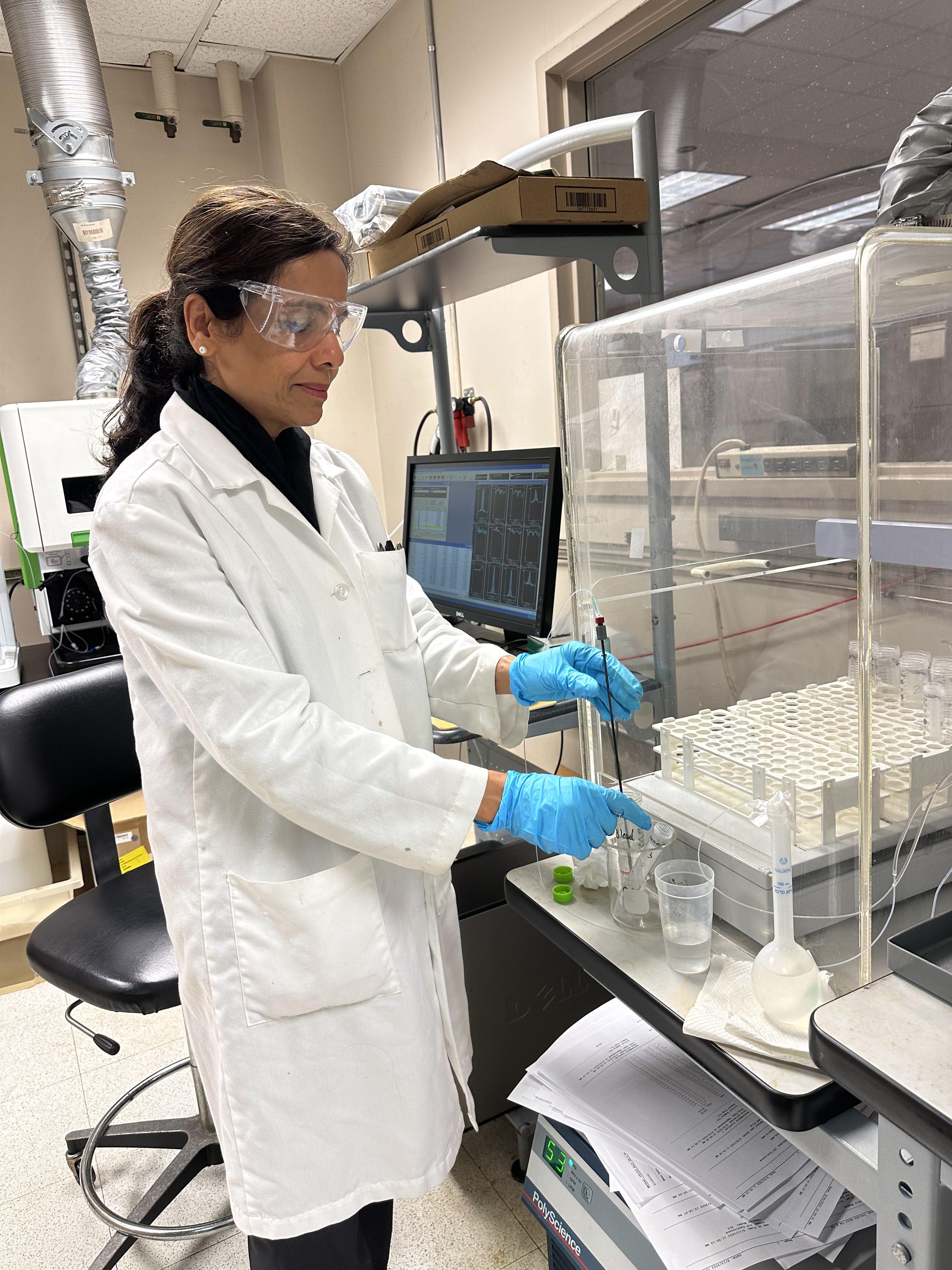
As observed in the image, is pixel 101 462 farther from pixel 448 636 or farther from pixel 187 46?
pixel 187 46

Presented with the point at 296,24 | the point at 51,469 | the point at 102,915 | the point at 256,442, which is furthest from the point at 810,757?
the point at 296,24

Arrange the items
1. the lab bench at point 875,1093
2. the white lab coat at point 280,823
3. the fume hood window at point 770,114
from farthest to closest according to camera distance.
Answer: the fume hood window at point 770,114
the white lab coat at point 280,823
the lab bench at point 875,1093

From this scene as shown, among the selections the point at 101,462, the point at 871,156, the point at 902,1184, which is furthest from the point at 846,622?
the point at 871,156

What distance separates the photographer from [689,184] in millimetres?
2207

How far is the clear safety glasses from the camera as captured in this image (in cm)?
95

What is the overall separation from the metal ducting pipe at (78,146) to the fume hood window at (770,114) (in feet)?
5.06

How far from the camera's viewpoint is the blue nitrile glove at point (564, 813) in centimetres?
98

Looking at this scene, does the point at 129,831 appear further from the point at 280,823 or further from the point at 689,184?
the point at 689,184

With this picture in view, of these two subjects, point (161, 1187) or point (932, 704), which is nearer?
point (932, 704)

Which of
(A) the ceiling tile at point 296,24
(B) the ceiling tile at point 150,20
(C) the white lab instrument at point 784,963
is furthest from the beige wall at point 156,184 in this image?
(C) the white lab instrument at point 784,963

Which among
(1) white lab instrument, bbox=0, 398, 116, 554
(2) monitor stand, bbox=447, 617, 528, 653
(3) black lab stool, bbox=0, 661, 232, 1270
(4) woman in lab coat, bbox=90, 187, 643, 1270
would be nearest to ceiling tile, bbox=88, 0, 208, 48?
(1) white lab instrument, bbox=0, 398, 116, 554

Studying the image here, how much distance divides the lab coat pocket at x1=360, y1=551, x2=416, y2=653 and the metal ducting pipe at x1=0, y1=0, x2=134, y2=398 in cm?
176

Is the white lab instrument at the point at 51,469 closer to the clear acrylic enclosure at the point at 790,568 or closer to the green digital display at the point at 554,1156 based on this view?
the clear acrylic enclosure at the point at 790,568

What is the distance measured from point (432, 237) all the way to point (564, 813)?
114cm
